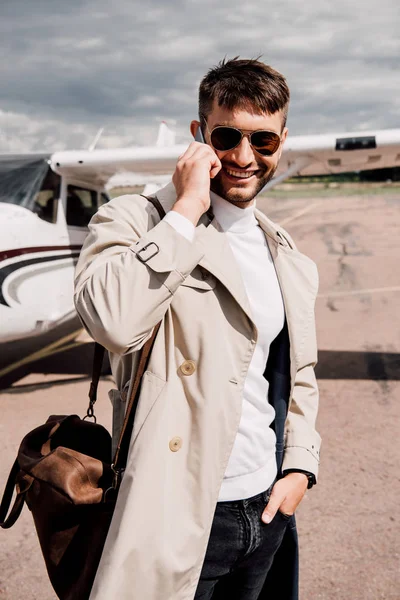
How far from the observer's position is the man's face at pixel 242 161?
1.36m

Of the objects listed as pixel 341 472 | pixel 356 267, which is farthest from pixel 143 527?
pixel 356 267

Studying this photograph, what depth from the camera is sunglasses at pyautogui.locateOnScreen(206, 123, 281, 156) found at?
4.45ft

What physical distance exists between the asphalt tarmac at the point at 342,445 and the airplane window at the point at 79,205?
5.62 feet

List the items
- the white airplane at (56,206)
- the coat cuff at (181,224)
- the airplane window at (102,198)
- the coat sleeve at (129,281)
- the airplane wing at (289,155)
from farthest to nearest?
the airplane window at (102,198) → the airplane wing at (289,155) → the white airplane at (56,206) → the coat cuff at (181,224) → the coat sleeve at (129,281)

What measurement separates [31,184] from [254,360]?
495 cm

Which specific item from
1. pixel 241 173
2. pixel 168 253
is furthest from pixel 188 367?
pixel 241 173

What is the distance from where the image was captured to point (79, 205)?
6652mm

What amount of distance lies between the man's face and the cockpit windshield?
14.6ft

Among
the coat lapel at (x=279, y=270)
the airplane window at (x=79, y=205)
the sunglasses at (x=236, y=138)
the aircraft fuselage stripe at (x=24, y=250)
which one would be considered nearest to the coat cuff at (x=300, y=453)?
the coat lapel at (x=279, y=270)

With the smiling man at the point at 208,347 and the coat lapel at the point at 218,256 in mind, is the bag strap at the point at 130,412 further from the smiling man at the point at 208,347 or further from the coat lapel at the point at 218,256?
the coat lapel at the point at 218,256

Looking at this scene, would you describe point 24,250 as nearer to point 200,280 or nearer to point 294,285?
point 294,285

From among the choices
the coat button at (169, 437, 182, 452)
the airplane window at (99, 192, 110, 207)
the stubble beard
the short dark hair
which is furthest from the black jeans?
the airplane window at (99, 192, 110, 207)

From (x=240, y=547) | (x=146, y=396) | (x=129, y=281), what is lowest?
(x=240, y=547)

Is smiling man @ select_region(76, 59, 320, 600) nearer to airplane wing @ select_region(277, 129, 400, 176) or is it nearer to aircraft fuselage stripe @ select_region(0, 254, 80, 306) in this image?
aircraft fuselage stripe @ select_region(0, 254, 80, 306)
